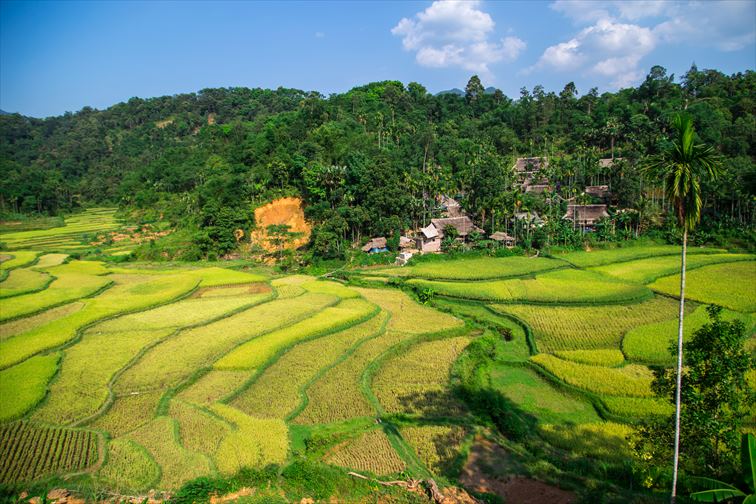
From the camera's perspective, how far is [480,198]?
159ft

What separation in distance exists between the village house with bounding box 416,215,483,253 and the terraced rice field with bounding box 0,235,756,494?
34.5ft

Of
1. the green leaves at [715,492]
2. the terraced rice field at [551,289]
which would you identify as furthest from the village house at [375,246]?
the green leaves at [715,492]

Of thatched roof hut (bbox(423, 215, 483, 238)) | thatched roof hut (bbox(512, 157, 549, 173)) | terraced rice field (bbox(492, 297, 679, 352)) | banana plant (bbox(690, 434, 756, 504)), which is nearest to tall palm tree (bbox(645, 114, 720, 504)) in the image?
banana plant (bbox(690, 434, 756, 504))

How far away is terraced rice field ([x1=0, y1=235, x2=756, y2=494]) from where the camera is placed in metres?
14.4

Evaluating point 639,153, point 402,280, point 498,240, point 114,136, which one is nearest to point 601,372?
point 402,280

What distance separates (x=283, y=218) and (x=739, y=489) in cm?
4515

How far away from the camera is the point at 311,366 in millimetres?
20172

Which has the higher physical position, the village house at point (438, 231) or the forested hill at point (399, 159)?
the forested hill at point (399, 159)

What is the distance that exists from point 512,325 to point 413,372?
8306mm

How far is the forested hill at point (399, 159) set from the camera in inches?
1838

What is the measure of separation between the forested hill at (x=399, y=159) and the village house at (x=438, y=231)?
8.64ft

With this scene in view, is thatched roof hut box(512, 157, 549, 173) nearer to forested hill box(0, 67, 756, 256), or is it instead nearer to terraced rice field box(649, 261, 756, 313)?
forested hill box(0, 67, 756, 256)

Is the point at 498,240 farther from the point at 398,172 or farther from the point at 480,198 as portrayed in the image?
the point at 398,172

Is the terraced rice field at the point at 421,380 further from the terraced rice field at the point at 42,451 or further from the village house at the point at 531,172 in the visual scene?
the village house at the point at 531,172
